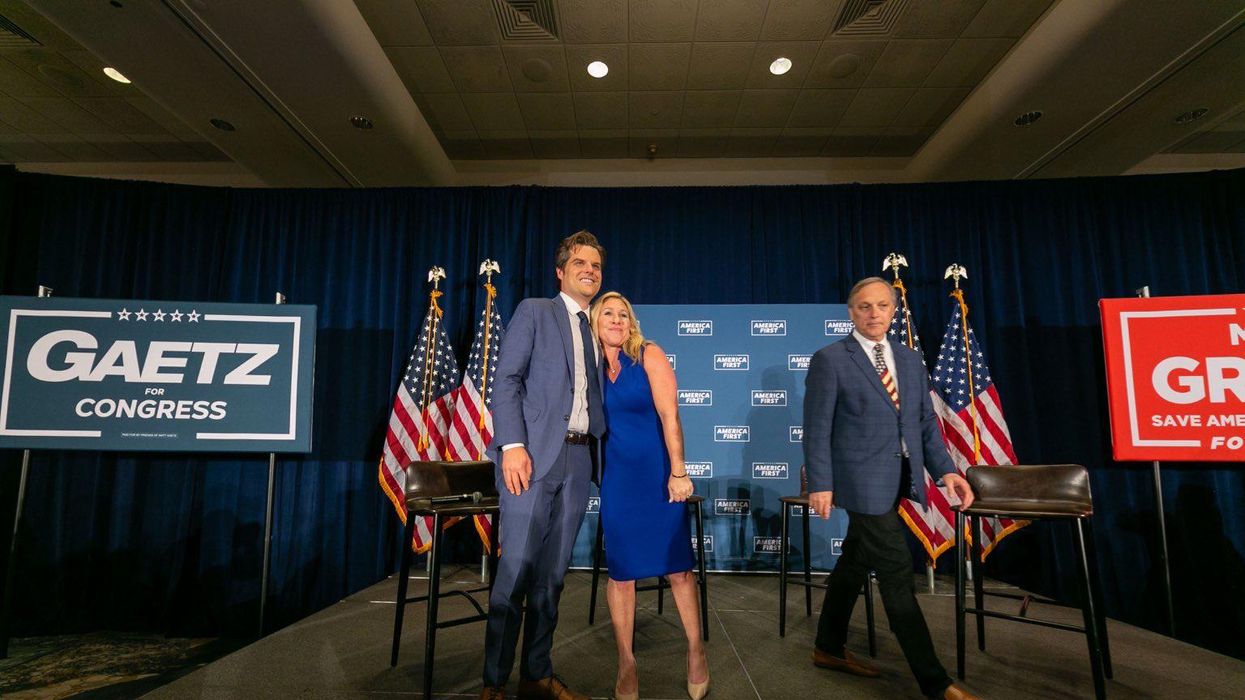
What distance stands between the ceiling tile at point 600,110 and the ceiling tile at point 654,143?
243 mm

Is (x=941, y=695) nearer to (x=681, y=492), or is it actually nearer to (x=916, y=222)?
(x=681, y=492)

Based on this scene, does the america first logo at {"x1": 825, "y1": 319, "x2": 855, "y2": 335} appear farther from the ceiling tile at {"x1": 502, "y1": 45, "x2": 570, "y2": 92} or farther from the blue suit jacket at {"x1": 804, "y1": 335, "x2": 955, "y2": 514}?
the ceiling tile at {"x1": 502, "y1": 45, "x2": 570, "y2": 92}

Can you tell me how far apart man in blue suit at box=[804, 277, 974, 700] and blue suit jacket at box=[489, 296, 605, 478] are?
889 millimetres

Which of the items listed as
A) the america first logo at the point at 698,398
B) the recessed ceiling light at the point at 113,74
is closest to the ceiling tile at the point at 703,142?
the america first logo at the point at 698,398

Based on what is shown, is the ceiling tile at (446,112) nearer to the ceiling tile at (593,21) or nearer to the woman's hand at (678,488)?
the ceiling tile at (593,21)

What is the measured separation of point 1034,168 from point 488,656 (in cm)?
579

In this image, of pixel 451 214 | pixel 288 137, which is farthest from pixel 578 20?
pixel 288 137

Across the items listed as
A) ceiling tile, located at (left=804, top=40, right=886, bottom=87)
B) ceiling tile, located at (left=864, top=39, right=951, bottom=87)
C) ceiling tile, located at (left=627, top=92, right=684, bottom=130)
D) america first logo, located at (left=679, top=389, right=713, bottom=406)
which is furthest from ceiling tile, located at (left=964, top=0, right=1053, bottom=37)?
america first logo, located at (left=679, top=389, right=713, bottom=406)

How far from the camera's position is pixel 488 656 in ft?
6.19

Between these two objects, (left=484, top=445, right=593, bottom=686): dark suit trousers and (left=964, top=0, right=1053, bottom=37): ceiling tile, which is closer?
(left=484, top=445, right=593, bottom=686): dark suit trousers

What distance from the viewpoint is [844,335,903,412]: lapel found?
212cm

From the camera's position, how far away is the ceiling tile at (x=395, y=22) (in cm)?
373

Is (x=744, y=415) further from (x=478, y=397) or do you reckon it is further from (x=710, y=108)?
(x=710, y=108)

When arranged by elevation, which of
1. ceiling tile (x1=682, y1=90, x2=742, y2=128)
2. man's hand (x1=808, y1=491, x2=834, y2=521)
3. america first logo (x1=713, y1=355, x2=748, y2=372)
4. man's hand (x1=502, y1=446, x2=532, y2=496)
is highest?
ceiling tile (x1=682, y1=90, x2=742, y2=128)
